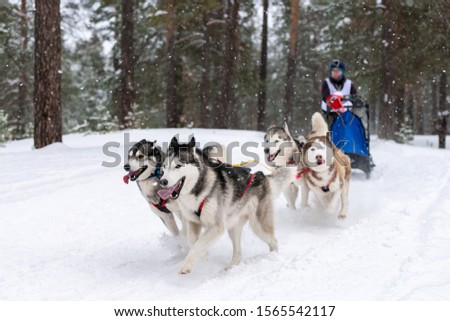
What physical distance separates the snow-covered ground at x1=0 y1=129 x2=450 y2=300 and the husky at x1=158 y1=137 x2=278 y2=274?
1.05 ft

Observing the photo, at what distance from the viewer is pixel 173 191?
402 centimetres

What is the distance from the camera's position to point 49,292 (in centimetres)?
394

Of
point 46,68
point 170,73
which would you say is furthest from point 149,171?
point 170,73

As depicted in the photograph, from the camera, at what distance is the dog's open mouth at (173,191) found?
13.0ft

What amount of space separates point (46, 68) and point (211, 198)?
6813 millimetres

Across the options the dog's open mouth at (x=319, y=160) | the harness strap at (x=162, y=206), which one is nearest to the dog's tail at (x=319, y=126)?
the dog's open mouth at (x=319, y=160)

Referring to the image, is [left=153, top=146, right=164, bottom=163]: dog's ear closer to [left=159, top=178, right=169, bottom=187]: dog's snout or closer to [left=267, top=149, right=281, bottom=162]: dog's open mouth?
[left=159, top=178, right=169, bottom=187]: dog's snout

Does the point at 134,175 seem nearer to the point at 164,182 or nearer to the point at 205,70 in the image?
the point at 164,182

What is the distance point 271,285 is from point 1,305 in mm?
2177

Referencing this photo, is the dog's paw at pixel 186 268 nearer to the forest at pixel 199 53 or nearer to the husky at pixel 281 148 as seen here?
the husky at pixel 281 148

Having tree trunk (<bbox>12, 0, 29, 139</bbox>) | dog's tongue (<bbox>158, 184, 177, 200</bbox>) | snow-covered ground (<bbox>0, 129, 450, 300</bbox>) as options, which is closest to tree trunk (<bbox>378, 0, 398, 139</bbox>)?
snow-covered ground (<bbox>0, 129, 450, 300</bbox>)

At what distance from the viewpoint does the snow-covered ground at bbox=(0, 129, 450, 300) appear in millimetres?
3744

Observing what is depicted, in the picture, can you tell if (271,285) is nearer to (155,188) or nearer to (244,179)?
(244,179)

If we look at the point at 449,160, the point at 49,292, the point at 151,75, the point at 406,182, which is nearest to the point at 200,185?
the point at 49,292
